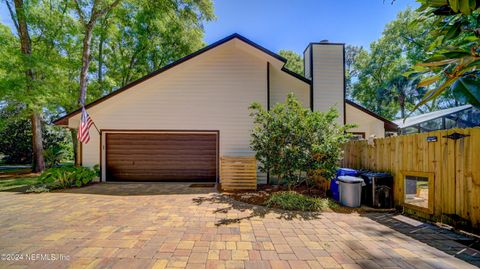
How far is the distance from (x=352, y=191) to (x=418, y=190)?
260 cm

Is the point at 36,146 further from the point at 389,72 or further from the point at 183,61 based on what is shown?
the point at 389,72

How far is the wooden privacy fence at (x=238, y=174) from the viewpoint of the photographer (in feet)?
24.9

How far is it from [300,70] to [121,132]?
21.4m

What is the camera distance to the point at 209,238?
12.2ft

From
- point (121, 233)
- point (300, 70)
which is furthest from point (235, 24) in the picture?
point (300, 70)

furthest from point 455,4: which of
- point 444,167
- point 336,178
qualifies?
point 336,178

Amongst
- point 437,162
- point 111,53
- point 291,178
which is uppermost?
point 111,53

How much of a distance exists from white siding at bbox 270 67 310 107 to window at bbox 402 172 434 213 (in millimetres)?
4652

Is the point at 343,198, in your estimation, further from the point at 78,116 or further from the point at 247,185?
the point at 78,116

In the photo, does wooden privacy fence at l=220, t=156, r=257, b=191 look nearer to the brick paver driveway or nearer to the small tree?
the small tree

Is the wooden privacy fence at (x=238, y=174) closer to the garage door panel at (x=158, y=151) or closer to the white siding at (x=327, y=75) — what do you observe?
the garage door panel at (x=158, y=151)

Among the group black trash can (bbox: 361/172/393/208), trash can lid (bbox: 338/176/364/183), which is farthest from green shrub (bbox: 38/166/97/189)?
black trash can (bbox: 361/172/393/208)

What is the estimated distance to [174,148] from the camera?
9.01m

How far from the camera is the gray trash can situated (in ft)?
18.0
